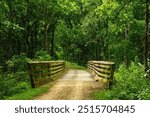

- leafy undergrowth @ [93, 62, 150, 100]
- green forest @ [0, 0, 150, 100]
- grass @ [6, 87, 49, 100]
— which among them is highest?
green forest @ [0, 0, 150, 100]

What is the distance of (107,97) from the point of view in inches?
438

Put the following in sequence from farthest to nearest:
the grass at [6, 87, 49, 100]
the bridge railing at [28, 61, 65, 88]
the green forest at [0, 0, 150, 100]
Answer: the bridge railing at [28, 61, 65, 88], the green forest at [0, 0, 150, 100], the grass at [6, 87, 49, 100]

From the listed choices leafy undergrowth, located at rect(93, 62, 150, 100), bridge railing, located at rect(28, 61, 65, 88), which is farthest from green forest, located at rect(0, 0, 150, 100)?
bridge railing, located at rect(28, 61, 65, 88)

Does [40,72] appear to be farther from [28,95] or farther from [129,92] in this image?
[129,92]

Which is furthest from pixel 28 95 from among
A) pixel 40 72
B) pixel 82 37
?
pixel 82 37

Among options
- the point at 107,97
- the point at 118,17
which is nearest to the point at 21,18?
the point at 118,17

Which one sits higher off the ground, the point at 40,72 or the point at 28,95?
the point at 40,72

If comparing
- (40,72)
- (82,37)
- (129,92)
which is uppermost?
(82,37)

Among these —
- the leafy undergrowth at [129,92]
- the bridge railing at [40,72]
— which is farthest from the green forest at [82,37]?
the bridge railing at [40,72]

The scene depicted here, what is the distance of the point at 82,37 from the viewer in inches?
1849

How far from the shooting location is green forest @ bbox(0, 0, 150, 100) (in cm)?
1328

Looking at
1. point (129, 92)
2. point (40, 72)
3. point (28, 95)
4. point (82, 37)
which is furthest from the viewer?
point (82, 37)

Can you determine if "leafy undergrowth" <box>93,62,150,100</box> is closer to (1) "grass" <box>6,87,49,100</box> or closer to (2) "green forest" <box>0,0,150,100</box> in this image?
(2) "green forest" <box>0,0,150,100</box>

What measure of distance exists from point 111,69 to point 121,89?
70.8 inches
